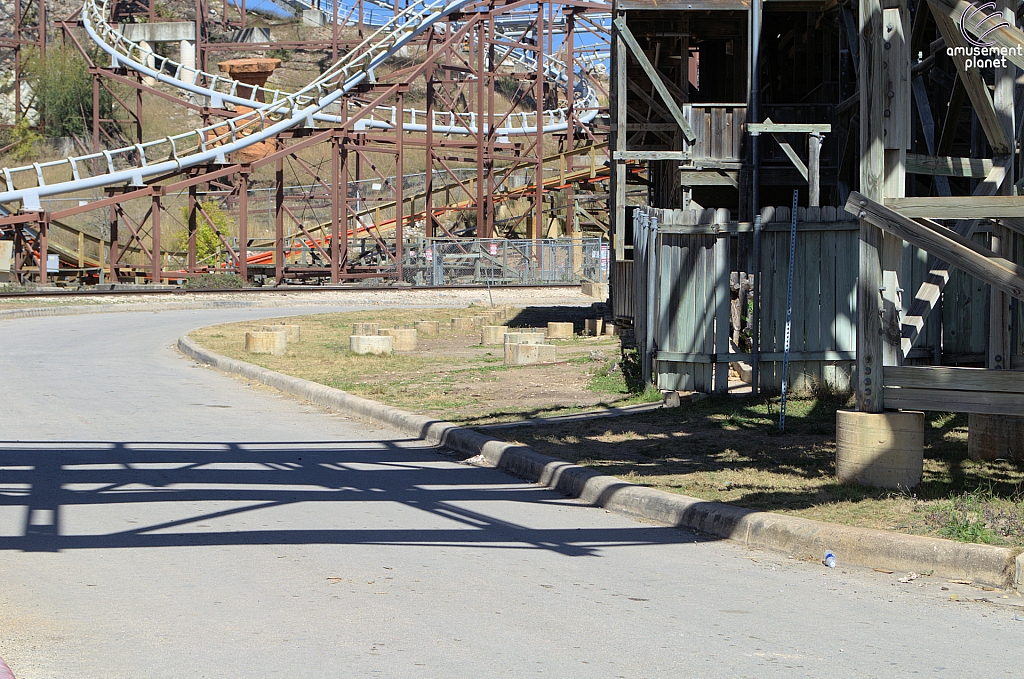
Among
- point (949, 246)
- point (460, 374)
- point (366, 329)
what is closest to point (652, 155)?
point (366, 329)

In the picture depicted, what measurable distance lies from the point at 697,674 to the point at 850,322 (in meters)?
7.62

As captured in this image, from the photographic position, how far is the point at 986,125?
8.13 meters

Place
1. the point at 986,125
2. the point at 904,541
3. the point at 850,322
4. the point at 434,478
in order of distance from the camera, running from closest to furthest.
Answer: the point at 904,541
the point at 986,125
the point at 434,478
the point at 850,322

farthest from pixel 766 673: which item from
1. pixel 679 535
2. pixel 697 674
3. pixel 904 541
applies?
pixel 679 535

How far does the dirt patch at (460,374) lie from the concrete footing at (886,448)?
4363 millimetres

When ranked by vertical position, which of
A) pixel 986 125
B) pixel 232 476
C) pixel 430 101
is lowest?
pixel 232 476

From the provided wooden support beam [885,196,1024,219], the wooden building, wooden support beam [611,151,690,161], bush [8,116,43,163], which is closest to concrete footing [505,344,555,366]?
the wooden building

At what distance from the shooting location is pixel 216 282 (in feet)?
138

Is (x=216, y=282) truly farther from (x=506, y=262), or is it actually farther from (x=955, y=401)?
(x=955, y=401)

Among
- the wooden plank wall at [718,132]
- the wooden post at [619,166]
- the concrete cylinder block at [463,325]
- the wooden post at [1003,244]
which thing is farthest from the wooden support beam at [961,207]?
the concrete cylinder block at [463,325]

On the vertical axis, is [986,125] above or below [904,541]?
above

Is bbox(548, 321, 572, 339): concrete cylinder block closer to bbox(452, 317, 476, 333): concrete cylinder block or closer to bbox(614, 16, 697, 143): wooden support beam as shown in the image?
bbox(452, 317, 476, 333): concrete cylinder block

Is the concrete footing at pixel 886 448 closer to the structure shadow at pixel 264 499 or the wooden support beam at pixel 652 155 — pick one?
the structure shadow at pixel 264 499

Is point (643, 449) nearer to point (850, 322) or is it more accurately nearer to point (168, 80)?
point (850, 322)
